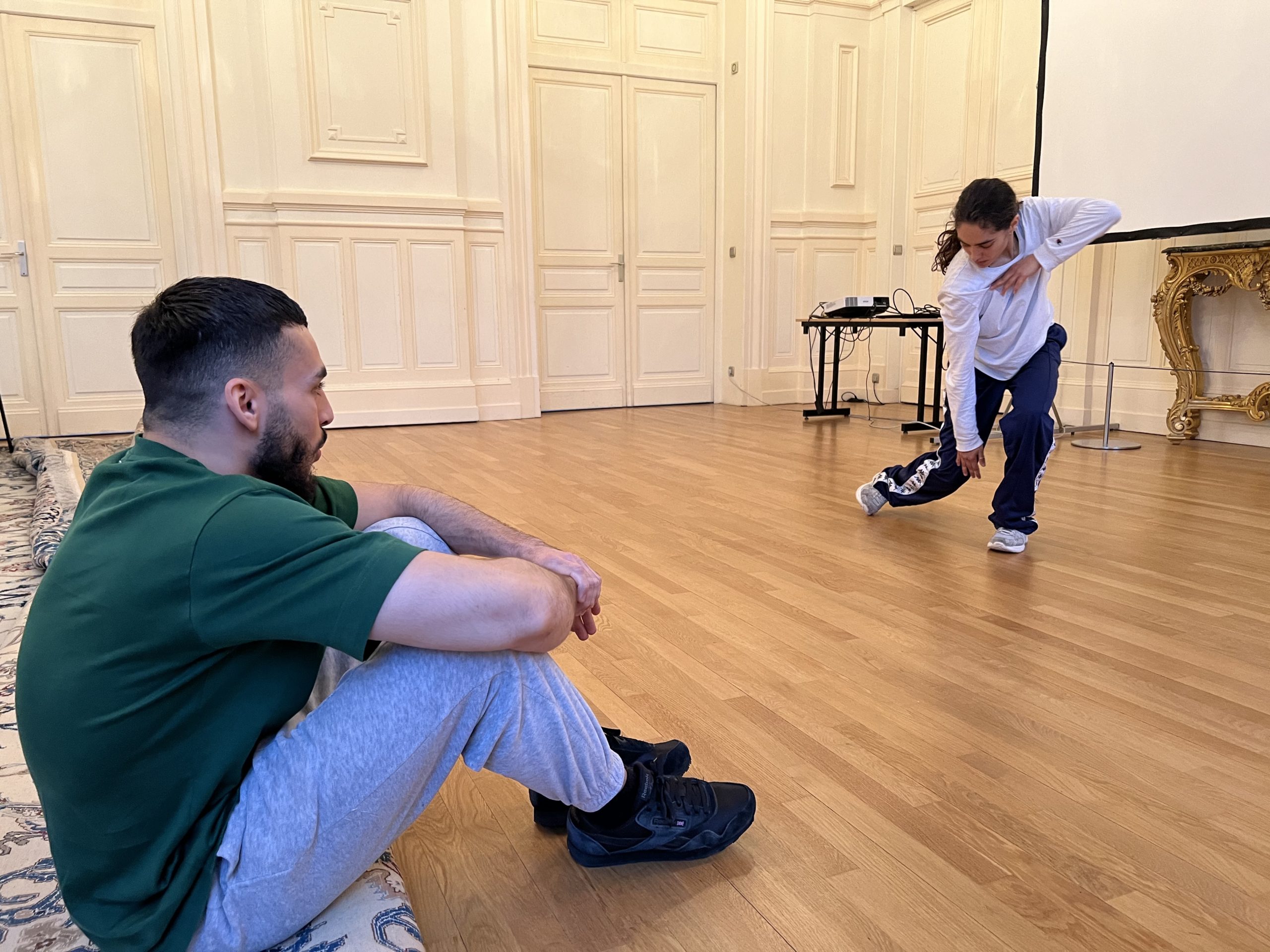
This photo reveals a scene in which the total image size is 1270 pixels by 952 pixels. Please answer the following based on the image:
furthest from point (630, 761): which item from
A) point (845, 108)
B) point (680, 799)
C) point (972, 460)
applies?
point (845, 108)

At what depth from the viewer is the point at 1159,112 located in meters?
4.65

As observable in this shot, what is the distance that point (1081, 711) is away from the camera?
5.34 ft

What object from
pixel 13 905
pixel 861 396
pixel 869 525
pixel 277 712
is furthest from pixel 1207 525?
pixel 861 396

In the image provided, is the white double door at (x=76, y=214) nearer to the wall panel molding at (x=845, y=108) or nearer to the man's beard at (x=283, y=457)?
the wall panel molding at (x=845, y=108)

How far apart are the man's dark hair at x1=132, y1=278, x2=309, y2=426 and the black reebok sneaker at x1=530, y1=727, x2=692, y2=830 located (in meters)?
0.69

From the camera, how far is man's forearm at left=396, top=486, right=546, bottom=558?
A: 3.87 feet

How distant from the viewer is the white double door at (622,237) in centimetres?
663

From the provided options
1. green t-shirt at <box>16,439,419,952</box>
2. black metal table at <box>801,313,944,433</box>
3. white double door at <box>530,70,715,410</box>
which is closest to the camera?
green t-shirt at <box>16,439,419,952</box>

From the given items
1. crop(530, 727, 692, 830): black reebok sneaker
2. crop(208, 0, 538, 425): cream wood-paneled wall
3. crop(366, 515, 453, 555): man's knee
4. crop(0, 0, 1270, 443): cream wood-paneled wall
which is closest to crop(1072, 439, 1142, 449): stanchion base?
crop(0, 0, 1270, 443): cream wood-paneled wall

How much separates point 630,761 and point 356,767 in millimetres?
492

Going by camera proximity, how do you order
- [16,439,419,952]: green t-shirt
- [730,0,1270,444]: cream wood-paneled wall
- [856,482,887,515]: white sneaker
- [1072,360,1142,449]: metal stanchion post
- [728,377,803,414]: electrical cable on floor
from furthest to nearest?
[728,377,803,414]: electrical cable on floor → [730,0,1270,444]: cream wood-paneled wall → [1072,360,1142,449]: metal stanchion post → [856,482,887,515]: white sneaker → [16,439,419,952]: green t-shirt

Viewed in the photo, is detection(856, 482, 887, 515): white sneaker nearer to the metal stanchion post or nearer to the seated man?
the metal stanchion post

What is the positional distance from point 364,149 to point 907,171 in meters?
3.91

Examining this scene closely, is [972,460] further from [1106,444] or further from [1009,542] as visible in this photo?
[1106,444]
